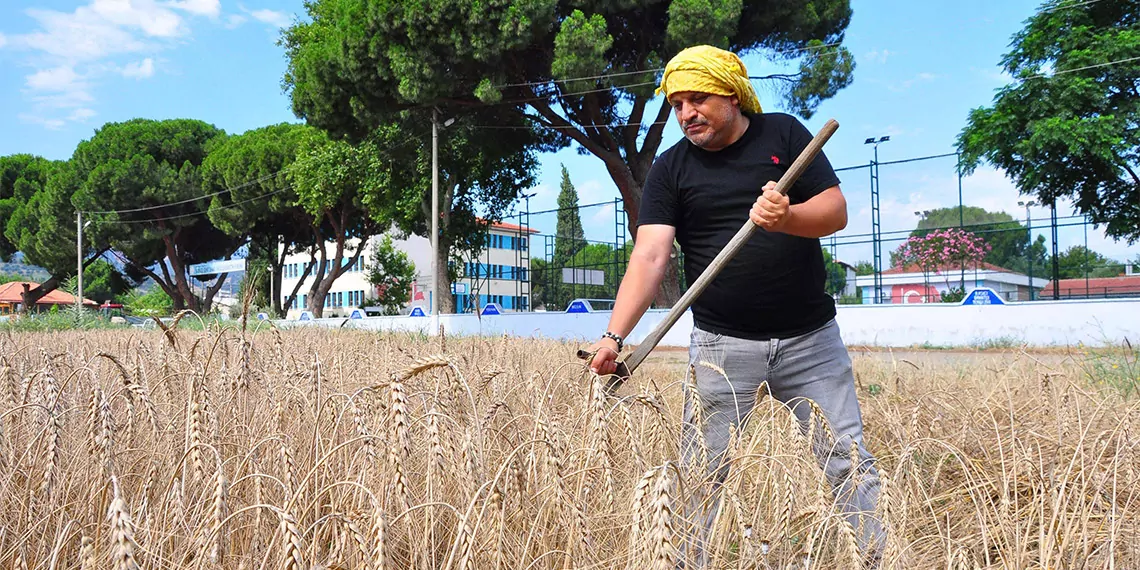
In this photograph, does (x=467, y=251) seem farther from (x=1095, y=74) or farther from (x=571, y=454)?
(x=571, y=454)

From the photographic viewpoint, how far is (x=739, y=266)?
8.06ft

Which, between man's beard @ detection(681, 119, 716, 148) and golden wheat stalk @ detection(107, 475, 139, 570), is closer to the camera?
golden wheat stalk @ detection(107, 475, 139, 570)

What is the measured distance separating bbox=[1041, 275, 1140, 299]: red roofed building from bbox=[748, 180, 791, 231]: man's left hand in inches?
705

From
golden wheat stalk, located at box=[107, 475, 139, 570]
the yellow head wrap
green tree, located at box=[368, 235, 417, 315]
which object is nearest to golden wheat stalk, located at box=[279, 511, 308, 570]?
golden wheat stalk, located at box=[107, 475, 139, 570]

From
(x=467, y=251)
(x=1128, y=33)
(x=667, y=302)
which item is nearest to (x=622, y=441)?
(x=667, y=302)

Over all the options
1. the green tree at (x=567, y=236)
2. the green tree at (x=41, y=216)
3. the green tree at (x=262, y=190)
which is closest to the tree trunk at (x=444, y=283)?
the green tree at (x=567, y=236)

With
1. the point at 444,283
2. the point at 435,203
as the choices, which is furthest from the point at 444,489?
the point at 444,283

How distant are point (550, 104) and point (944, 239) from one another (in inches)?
378

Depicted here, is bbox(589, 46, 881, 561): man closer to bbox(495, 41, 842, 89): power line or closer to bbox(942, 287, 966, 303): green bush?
bbox(495, 41, 842, 89): power line

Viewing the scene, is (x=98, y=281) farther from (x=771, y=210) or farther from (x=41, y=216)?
(x=771, y=210)

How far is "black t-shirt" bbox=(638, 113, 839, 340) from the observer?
7.98 feet

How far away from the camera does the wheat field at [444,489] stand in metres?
1.50

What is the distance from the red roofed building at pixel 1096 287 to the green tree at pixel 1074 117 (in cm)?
186

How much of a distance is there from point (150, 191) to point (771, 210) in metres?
41.9
